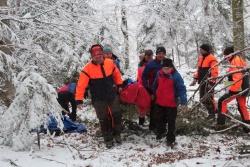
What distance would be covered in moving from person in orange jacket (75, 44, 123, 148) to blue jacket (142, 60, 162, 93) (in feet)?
2.13

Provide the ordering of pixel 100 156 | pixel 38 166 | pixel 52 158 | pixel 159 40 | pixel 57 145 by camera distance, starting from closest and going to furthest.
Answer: pixel 38 166 → pixel 52 158 → pixel 100 156 → pixel 57 145 → pixel 159 40

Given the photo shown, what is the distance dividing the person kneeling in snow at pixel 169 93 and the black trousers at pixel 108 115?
831 mm

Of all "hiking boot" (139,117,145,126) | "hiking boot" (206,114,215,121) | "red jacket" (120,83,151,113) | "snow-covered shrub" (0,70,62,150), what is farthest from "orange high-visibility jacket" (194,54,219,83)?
"snow-covered shrub" (0,70,62,150)

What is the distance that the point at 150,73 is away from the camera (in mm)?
9680

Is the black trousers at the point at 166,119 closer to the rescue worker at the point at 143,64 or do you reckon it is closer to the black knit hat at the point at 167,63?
the rescue worker at the point at 143,64

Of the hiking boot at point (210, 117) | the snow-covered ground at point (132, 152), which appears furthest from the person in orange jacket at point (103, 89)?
the hiking boot at point (210, 117)

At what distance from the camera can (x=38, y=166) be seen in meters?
7.07

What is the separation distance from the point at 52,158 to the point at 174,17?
20.8 meters

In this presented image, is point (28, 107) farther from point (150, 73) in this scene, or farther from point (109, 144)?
point (150, 73)

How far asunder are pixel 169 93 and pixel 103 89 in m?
1.35

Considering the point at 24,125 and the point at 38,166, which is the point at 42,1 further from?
the point at 38,166

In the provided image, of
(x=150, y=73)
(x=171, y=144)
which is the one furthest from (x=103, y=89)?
(x=171, y=144)

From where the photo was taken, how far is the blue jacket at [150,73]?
9609 millimetres

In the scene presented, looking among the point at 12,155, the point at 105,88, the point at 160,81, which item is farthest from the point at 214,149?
the point at 12,155
